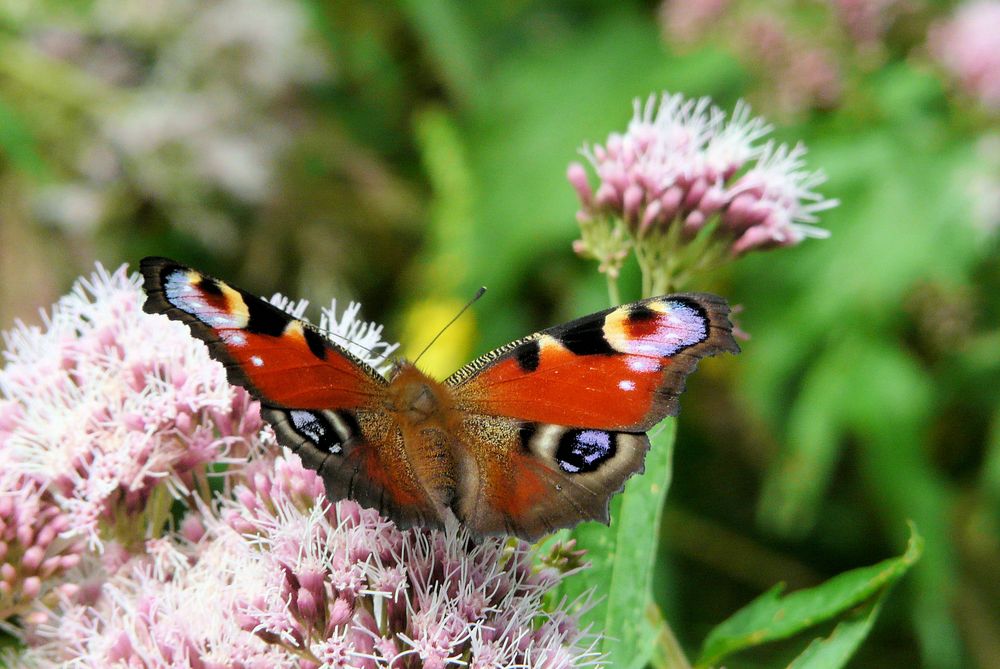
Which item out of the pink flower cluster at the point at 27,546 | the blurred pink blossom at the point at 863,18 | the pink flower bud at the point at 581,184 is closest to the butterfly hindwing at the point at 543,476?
the pink flower bud at the point at 581,184

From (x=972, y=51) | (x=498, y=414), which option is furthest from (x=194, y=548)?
(x=972, y=51)

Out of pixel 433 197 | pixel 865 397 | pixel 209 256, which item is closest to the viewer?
pixel 865 397

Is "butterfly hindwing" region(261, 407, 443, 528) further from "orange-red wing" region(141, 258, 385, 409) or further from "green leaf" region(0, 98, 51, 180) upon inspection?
"green leaf" region(0, 98, 51, 180)

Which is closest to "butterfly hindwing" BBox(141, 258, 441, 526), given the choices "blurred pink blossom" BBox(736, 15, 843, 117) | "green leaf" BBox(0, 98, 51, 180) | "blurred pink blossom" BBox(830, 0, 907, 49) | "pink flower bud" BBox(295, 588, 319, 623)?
"pink flower bud" BBox(295, 588, 319, 623)

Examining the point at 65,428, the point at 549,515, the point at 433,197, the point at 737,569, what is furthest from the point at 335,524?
the point at 433,197

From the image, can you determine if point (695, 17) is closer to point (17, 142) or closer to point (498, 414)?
point (17, 142)

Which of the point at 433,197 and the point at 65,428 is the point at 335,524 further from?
the point at 433,197
